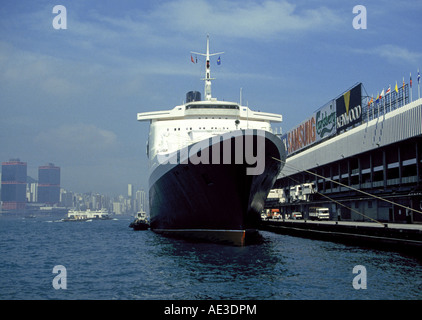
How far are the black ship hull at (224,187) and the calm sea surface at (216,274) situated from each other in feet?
4.37

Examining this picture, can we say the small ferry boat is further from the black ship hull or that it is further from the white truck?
the black ship hull

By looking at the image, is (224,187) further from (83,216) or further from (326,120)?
(83,216)

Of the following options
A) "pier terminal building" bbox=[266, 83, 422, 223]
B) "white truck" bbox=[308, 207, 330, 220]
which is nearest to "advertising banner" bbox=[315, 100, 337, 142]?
"pier terminal building" bbox=[266, 83, 422, 223]

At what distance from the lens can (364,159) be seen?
49781 millimetres

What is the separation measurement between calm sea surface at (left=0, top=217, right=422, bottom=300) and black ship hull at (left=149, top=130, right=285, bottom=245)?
1.33 metres

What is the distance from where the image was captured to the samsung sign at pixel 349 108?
175 ft

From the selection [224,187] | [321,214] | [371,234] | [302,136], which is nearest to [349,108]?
[321,214]

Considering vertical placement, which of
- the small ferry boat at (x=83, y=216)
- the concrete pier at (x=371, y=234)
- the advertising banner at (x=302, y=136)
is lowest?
the small ferry boat at (x=83, y=216)

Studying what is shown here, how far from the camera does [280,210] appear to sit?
78562 mm

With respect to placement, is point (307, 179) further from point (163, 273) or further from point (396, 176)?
point (163, 273)

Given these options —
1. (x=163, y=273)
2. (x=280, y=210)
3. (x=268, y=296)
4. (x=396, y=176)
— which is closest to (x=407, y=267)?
(x=268, y=296)

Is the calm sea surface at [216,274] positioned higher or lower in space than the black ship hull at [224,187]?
lower

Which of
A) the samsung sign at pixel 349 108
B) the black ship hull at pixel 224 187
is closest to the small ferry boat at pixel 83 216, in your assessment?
the samsung sign at pixel 349 108

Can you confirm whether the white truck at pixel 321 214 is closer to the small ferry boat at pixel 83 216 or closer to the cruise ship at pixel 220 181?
the cruise ship at pixel 220 181
